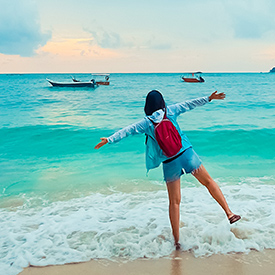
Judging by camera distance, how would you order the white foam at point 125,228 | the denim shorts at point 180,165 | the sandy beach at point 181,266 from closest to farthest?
the sandy beach at point 181,266 → the denim shorts at point 180,165 → the white foam at point 125,228

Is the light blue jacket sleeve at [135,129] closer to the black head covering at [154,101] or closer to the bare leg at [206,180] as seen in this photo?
the black head covering at [154,101]

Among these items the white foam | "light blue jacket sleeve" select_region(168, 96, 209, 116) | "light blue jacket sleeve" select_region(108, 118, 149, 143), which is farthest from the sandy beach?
"light blue jacket sleeve" select_region(168, 96, 209, 116)

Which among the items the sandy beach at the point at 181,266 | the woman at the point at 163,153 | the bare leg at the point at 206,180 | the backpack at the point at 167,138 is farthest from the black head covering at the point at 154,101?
the sandy beach at the point at 181,266

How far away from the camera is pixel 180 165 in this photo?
340cm

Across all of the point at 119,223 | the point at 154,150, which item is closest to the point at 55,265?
the point at 119,223

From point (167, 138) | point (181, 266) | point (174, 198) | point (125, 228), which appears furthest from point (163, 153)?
point (125, 228)

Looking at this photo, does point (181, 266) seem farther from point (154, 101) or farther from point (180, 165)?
point (154, 101)

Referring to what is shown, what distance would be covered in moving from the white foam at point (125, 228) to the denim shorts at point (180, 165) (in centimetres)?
91

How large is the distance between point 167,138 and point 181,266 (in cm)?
134

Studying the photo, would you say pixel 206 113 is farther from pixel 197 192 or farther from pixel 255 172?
pixel 197 192

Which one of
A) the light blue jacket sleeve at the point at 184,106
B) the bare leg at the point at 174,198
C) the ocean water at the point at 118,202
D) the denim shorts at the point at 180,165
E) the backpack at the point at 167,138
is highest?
the light blue jacket sleeve at the point at 184,106

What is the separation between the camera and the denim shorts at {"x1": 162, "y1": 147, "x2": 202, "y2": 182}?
3.38 m

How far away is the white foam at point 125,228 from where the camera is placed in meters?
3.66

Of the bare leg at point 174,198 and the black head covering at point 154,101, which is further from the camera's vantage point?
the bare leg at point 174,198
